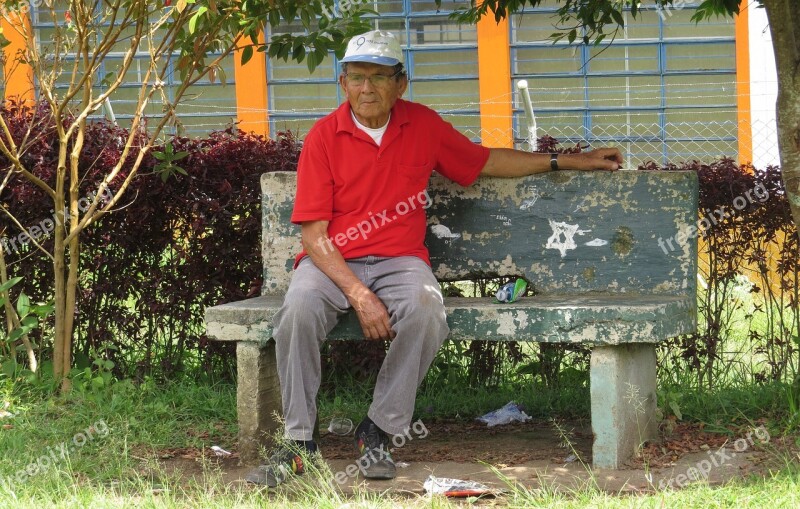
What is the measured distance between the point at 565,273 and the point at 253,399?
1.47m

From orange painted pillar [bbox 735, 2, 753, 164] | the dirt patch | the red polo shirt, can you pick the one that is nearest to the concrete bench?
the dirt patch

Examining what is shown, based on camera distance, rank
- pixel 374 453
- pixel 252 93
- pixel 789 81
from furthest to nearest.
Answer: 1. pixel 252 93
2. pixel 789 81
3. pixel 374 453

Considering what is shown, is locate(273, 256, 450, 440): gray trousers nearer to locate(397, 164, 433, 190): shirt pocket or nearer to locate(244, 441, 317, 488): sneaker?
locate(244, 441, 317, 488): sneaker

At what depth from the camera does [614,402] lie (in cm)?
412

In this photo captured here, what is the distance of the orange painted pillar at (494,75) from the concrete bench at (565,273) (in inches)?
240

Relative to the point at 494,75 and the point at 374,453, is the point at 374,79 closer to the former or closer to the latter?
the point at 374,453

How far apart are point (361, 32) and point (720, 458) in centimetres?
243

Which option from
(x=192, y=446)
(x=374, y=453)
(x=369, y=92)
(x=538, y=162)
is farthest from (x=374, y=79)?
(x=192, y=446)

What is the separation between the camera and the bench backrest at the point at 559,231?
15.2ft

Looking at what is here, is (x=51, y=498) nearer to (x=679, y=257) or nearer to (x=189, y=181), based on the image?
(x=189, y=181)

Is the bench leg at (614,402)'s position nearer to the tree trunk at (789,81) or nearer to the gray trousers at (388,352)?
the gray trousers at (388,352)

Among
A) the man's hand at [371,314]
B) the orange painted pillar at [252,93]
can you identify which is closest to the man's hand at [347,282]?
the man's hand at [371,314]

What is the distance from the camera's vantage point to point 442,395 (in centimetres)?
A: 543

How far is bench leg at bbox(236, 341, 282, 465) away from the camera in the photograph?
4395 millimetres
